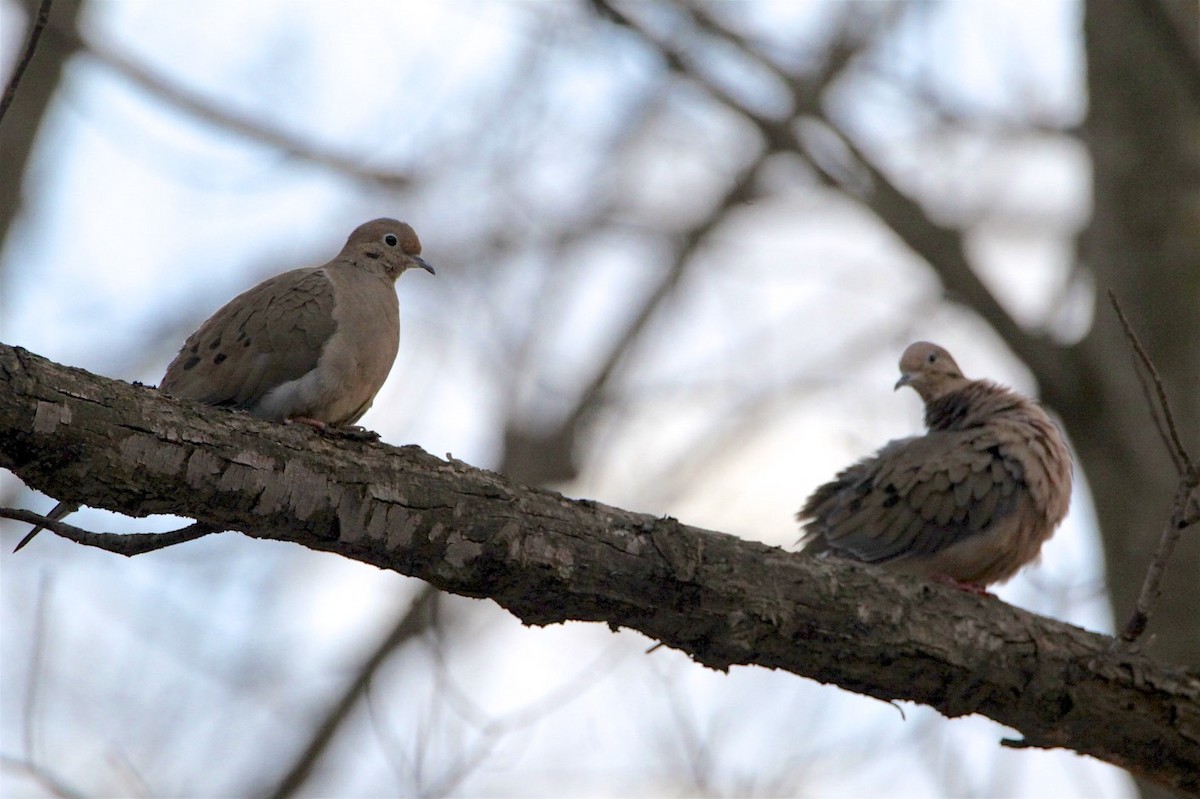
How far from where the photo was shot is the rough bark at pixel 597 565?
271 centimetres

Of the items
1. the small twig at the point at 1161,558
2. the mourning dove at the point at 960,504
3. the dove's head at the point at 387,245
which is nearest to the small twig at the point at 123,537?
the dove's head at the point at 387,245

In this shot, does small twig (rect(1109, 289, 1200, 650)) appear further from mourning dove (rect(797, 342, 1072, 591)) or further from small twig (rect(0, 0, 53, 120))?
small twig (rect(0, 0, 53, 120))

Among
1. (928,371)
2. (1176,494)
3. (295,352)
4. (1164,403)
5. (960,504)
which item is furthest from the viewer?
(928,371)

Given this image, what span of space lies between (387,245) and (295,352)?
3.82ft

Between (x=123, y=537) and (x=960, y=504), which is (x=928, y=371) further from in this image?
(x=123, y=537)

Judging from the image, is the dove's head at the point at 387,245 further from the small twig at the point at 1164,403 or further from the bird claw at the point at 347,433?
the small twig at the point at 1164,403

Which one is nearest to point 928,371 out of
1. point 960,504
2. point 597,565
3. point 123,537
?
point 960,504

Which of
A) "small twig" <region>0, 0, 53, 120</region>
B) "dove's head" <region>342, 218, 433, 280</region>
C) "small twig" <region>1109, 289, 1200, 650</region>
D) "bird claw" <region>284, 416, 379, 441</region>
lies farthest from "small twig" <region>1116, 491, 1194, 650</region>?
"dove's head" <region>342, 218, 433, 280</region>

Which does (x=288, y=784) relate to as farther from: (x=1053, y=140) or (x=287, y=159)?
(x=1053, y=140)

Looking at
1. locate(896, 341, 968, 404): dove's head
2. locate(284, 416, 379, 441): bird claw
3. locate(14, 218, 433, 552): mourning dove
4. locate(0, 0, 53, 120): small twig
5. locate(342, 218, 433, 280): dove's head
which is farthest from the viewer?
locate(896, 341, 968, 404): dove's head

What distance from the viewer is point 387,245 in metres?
5.17

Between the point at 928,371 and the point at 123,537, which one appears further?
the point at 928,371

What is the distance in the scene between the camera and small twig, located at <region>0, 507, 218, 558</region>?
113 inches

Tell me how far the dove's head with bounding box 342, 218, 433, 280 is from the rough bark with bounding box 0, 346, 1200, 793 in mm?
2081
